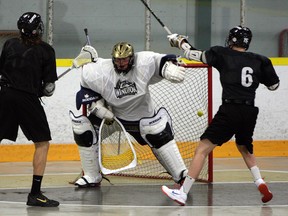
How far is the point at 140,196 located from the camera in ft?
25.3

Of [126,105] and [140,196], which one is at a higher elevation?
[126,105]

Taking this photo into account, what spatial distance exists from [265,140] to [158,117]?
3.23 meters

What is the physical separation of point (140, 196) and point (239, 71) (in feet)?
4.40

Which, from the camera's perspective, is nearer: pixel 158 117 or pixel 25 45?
pixel 25 45

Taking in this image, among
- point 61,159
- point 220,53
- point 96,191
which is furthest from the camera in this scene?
point 61,159

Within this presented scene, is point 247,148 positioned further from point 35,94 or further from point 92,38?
point 92,38

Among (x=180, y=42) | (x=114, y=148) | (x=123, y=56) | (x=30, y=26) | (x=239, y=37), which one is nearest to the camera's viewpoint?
(x=30, y=26)

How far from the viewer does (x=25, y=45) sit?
7109 mm

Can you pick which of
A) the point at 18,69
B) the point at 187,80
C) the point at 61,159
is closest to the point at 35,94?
the point at 18,69

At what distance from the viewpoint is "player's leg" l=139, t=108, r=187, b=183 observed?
8.16 meters

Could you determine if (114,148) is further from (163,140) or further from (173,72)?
(173,72)

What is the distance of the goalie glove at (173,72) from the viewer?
7727 mm

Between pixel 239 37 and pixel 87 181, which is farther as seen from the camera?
pixel 87 181

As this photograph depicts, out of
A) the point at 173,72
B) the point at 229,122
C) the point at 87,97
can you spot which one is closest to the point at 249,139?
the point at 229,122
